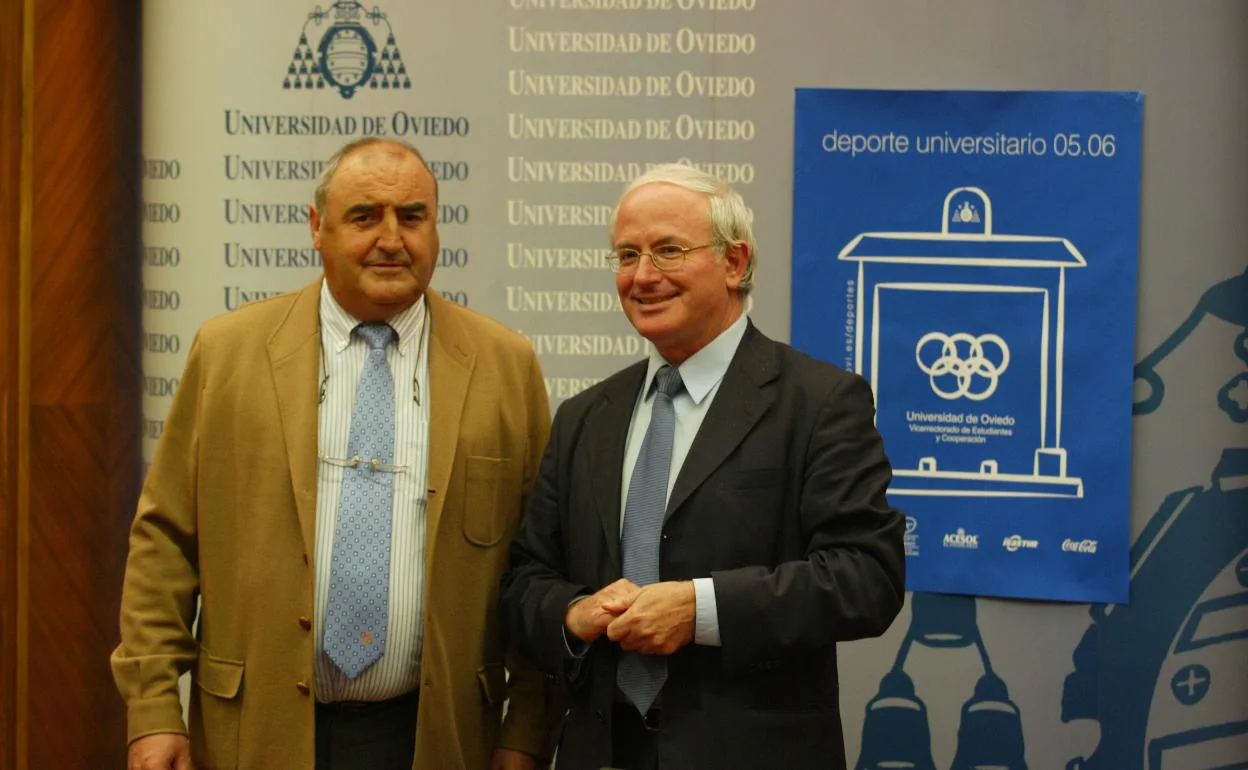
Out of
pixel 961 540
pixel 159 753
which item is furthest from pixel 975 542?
pixel 159 753

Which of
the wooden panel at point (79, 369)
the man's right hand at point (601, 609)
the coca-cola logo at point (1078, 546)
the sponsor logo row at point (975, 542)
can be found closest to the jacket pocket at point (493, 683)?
the man's right hand at point (601, 609)

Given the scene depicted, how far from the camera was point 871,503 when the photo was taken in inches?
76.7

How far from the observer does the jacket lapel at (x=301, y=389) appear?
218 centimetres

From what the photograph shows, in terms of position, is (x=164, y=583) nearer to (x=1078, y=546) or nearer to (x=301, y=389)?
(x=301, y=389)

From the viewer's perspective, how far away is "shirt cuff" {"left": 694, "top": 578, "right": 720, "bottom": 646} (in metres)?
1.90

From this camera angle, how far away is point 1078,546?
301cm

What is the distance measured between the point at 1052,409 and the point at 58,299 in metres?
2.56

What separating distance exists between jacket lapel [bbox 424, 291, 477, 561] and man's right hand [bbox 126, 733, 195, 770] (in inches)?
→ 22.8

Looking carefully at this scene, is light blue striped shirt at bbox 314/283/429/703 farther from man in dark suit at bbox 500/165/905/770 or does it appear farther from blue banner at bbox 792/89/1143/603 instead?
blue banner at bbox 792/89/1143/603

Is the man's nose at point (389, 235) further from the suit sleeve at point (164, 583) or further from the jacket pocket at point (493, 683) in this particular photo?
the jacket pocket at point (493, 683)

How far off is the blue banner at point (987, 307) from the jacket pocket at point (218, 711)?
5.30 feet

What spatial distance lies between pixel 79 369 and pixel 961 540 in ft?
7.65

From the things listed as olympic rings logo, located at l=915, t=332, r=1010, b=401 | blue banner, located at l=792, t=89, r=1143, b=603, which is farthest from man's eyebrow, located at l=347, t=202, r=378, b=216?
olympic rings logo, located at l=915, t=332, r=1010, b=401

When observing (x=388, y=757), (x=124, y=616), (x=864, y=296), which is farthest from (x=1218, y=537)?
(x=124, y=616)
